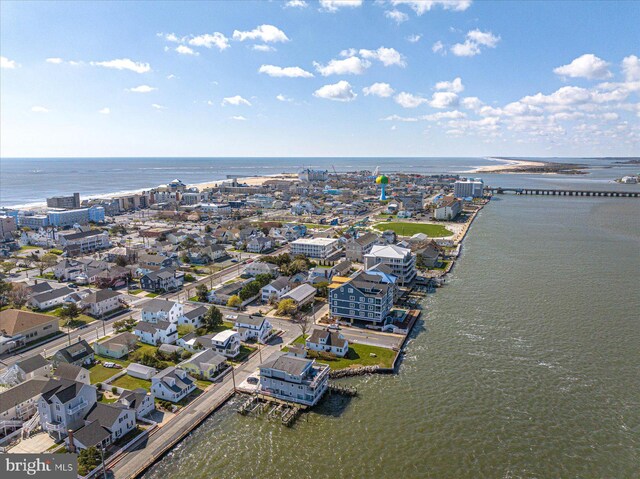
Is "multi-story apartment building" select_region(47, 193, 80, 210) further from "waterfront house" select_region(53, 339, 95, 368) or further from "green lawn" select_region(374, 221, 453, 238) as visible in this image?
"waterfront house" select_region(53, 339, 95, 368)

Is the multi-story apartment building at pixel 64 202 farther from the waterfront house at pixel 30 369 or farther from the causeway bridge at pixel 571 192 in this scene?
the causeway bridge at pixel 571 192

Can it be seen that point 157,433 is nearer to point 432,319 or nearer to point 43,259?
Result: point 432,319

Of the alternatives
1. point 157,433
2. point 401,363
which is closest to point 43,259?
point 157,433

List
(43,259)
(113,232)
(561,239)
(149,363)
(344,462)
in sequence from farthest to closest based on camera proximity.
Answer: (113,232)
(561,239)
(43,259)
(149,363)
(344,462)

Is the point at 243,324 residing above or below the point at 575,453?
above

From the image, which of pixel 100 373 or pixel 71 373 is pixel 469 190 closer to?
pixel 100 373

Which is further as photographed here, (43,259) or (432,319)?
(43,259)

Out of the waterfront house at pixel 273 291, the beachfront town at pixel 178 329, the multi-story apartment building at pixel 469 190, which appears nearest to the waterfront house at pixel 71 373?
the beachfront town at pixel 178 329
